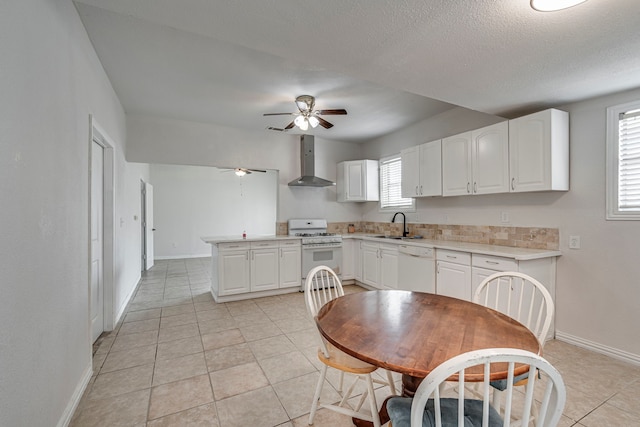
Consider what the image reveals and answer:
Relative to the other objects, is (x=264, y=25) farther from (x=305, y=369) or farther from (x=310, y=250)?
(x=310, y=250)

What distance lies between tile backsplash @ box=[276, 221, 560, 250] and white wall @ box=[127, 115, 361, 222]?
0.64m

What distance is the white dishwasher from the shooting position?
3.48m

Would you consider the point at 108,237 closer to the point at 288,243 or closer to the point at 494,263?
the point at 288,243

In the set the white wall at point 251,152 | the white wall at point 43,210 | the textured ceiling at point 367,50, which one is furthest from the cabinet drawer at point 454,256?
the white wall at point 43,210

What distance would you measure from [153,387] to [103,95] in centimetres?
264

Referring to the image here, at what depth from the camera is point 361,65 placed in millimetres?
2174

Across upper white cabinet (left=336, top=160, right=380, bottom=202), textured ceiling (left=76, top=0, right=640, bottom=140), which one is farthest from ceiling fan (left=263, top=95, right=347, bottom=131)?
upper white cabinet (left=336, top=160, right=380, bottom=202)

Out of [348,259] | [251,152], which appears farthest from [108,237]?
[348,259]

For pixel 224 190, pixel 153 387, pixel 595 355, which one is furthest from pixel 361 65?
pixel 224 190

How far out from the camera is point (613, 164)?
8.46 ft

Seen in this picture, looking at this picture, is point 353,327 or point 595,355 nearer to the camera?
point 353,327

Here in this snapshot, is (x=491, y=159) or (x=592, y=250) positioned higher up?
(x=491, y=159)

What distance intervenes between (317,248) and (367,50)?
3.24m

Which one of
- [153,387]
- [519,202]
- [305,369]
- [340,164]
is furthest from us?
[340,164]
